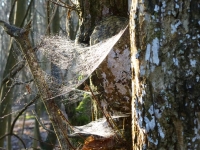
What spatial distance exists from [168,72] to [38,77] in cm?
126

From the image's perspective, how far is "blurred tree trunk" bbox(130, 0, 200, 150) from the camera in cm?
170

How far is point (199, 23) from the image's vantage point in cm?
168

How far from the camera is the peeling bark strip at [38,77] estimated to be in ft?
8.25

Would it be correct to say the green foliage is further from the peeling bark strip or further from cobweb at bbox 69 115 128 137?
the peeling bark strip

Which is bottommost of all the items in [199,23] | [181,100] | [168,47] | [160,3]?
[181,100]

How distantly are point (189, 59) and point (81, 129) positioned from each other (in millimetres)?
1555

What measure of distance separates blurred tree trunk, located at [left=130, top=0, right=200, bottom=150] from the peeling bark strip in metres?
1.02

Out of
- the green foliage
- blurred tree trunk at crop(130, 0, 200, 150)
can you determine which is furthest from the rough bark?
the green foliage

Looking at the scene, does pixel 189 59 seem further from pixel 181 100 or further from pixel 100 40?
pixel 100 40

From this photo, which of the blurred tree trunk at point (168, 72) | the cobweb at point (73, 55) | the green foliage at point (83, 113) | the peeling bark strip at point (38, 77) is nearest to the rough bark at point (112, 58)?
the cobweb at point (73, 55)

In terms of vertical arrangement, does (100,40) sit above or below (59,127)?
above

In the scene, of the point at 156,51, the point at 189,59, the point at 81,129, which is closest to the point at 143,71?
the point at 156,51

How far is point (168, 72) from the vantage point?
1.75 meters

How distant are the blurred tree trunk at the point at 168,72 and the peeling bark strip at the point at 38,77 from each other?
1.02 metres
